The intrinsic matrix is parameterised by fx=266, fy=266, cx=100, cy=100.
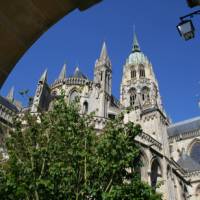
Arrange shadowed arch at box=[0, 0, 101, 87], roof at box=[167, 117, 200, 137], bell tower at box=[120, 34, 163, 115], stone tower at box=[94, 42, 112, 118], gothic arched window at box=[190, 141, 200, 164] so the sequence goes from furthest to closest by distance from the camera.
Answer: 1. bell tower at box=[120, 34, 163, 115]
2. roof at box=[167, 117, 200, 137]
3. gothic arched window at box=[190, 141, 200, 164]
4. stone tower at box=[94, 42, 112, 118]
5. shadowed arch at box=[0, 0, 101, 87]

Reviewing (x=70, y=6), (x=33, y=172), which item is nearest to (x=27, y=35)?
(x=70, y=6)

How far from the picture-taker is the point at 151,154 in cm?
2241

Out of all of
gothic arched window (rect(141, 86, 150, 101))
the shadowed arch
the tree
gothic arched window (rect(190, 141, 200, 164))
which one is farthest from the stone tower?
the shadowed arch

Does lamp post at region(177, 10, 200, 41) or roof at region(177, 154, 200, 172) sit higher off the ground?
roof at region(177, 154, 200, 172)

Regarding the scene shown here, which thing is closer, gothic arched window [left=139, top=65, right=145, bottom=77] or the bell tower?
the bell tower

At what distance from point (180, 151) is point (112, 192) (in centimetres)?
3535

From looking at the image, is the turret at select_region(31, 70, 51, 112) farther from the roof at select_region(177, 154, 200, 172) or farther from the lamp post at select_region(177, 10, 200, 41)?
the lamp post at select_region(177, 10, 200, 41)

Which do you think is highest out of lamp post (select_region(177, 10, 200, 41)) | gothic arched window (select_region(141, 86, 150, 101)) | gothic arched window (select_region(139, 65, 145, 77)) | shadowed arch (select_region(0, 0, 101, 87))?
gothic arched window (select_region(139, 65, 145, 77))

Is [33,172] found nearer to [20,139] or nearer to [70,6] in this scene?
[20,139]

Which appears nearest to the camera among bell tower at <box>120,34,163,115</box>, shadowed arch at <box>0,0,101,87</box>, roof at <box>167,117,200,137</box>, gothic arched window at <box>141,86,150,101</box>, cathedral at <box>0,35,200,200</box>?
shadowed arch at <box>0,0,101,87</box>

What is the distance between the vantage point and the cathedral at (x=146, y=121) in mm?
22266

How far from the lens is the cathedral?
22.3m

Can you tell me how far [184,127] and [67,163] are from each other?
133 ft

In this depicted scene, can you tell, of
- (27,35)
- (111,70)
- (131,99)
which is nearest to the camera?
(27,35)
